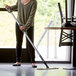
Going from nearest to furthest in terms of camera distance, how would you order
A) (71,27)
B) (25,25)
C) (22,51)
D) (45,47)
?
(71,27), (25,25), (22,51), (45,47)

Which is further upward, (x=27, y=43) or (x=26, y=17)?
(x=26, y=17)

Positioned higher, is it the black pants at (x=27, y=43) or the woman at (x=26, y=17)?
the woman at (x=26, y=17)

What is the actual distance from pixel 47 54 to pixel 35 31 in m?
0.58

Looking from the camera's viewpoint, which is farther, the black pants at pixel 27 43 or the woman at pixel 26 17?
the black pants at pixel 27 43

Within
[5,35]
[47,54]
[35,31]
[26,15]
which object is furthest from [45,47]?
[26,15]

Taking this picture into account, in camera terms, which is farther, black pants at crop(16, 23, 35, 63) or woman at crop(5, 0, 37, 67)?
black pants at crop(16, 23, 35, 63)

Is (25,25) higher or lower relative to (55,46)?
higher

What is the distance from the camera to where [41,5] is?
203 inches

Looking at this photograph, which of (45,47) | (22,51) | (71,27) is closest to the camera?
(71,27)

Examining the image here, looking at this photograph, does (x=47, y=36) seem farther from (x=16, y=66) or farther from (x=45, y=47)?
(x=16, y=66)

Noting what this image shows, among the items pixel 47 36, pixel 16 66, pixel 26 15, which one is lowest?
pixel 16 66

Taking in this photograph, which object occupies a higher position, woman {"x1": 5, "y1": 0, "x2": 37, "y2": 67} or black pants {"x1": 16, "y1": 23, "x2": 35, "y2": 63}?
woman {"x1": 5, "y1": 0, "x2": 37, "y2": 67}

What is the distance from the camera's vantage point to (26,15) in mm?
4473

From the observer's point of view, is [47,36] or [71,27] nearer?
[71,27]
